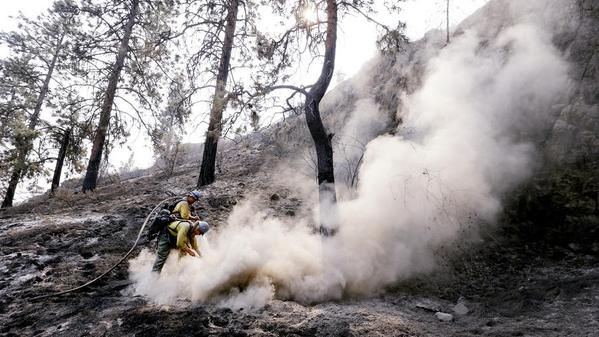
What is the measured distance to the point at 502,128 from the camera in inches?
316

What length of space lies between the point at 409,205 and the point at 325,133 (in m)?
2.24

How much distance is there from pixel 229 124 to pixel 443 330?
5266mm

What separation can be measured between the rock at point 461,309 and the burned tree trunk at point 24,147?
570 inches

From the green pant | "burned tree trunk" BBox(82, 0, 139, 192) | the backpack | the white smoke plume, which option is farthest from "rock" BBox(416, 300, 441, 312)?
"burned tree trunk" BBox(82, 0, 139, 192)

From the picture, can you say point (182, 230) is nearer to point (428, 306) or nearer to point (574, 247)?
point (428, 306)

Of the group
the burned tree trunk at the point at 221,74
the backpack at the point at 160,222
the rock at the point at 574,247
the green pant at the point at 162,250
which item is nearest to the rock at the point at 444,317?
the rock at the point at 574,247

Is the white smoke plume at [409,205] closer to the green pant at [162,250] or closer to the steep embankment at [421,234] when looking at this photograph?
the steep embankment at [421,234]

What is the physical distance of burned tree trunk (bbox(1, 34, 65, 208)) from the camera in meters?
12.8

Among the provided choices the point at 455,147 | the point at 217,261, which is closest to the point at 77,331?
the point at 217,261

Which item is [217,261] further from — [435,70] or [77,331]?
[435,70]

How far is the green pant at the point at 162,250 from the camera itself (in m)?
5.89

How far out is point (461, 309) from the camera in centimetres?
488

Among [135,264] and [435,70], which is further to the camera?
[435,70]

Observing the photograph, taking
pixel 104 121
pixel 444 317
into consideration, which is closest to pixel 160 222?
pixel 444 317
